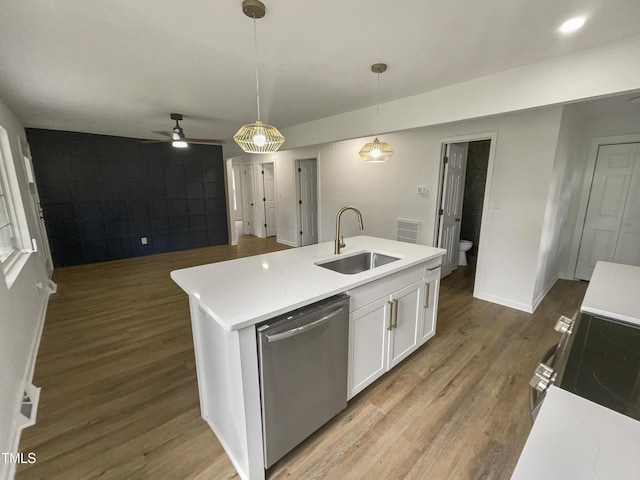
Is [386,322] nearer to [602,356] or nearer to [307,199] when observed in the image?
[602,356]

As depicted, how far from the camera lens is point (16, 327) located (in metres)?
1.98

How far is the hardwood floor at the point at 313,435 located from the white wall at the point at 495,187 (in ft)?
1.71

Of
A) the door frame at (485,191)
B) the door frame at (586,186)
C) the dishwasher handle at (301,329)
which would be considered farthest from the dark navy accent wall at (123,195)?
the door frame at (586,186)

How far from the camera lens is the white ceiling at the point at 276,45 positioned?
1.47 m

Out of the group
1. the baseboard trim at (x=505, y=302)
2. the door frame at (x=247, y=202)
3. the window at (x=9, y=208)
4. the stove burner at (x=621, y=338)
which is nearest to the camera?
the stove burner at (x=621, y=338)

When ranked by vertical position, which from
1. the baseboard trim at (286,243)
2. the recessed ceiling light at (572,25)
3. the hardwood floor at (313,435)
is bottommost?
the hardwood floor at (313,435)

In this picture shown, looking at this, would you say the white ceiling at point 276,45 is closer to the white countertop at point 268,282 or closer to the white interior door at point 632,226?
the white countertop at point 268,282

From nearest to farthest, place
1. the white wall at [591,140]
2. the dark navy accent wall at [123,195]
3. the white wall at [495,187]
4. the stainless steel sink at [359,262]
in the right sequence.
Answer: the stainless steel sink at [359,262] → the white wall at [495,187] → the white wall at [591,140] → the dark navy accent wall at [123,195]

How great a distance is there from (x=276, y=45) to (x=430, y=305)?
7.71ft

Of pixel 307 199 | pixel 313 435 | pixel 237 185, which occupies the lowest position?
pixel 313 435

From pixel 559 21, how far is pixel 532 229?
202cm

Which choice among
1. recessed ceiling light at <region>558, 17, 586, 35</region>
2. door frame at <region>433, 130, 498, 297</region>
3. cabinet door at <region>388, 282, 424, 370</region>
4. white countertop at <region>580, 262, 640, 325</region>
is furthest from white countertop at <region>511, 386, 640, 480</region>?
door frame at <region>433, 130, 498, 297</region>

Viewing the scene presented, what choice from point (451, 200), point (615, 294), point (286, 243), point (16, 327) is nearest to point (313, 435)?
point (615, 294)

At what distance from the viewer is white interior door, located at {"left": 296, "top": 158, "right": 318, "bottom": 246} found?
5938 millimetres
